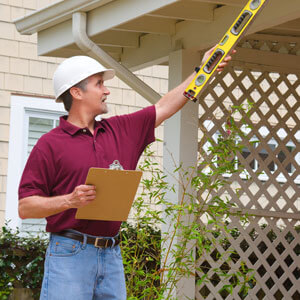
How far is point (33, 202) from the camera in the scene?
3031mm

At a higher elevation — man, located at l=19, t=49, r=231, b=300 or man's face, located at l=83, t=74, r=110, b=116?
man's face, located at l=83, t=74, r=110, b=116

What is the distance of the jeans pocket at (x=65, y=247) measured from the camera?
3.04 m

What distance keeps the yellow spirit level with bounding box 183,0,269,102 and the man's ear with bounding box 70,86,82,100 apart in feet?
1.77

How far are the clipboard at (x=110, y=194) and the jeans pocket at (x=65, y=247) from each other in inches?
4.5

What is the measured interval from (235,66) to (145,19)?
843 millimetres

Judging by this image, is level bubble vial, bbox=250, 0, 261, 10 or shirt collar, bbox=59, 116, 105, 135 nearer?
level bubble vial, bbox=250, 0, 261, 10

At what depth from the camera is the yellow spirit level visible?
9.89 feet

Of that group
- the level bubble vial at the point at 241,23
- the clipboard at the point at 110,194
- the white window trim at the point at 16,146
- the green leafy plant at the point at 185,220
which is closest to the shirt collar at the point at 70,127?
the clipboard at the point at 110,194

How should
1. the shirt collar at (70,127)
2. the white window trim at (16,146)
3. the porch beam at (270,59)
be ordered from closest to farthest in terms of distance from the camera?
the shirt collar at (70,127)
the porch beam at (270,59)
the white window trim at (16,146)

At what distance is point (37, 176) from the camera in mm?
3098

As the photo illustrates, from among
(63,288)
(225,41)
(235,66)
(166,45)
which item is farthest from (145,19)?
(63,288)

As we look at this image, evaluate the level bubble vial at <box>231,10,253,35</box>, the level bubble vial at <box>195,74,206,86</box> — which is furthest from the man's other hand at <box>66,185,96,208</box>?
the level bubble vial at <box>231,10,253,35</box>

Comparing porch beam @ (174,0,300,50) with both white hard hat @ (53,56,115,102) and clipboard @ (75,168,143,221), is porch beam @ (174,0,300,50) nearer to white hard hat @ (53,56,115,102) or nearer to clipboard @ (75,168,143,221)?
white hard hat @ (53,56,115,102)

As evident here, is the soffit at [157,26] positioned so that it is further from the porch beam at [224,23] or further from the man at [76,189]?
the man at [76,189]
